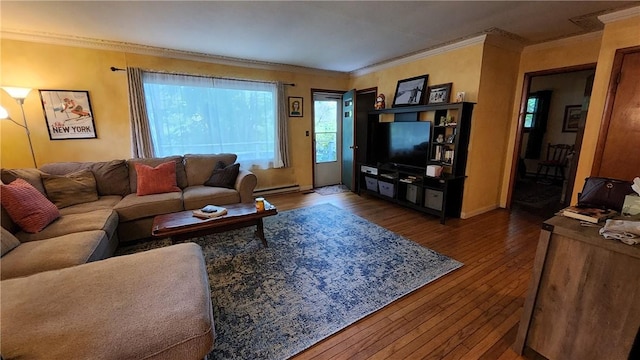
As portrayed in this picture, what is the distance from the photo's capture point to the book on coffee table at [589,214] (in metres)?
1.26

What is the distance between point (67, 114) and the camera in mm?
3189

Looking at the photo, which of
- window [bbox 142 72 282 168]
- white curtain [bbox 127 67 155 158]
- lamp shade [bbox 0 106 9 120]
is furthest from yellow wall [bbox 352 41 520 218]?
lamp shade [bbox 0 106 9 120]

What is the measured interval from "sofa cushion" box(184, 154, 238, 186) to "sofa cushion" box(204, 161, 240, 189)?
0.10 m

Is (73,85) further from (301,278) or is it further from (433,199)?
(433,199)

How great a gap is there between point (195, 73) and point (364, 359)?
413 cm

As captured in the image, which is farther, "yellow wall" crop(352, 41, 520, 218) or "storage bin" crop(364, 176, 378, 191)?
"storage bin" crop(364, 176, 378, 191)

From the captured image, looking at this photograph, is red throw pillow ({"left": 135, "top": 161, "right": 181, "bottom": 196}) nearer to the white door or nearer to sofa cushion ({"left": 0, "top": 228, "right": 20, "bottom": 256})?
sofa cushion ({"left": 0, "top": 228, "right": 20, "bottom": 256})

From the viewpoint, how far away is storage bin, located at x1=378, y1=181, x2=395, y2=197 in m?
3.90

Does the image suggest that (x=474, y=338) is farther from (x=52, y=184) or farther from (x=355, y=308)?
(x=52, y=184)

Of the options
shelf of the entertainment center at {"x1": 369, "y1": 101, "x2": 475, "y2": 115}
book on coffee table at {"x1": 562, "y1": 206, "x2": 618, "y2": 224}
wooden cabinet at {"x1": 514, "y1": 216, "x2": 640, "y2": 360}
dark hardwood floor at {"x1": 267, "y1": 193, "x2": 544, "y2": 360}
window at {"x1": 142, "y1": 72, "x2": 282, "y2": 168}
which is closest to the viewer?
wooden cabinet at {"x1": 514, "y1": 216, "x2": 640, "y2": 360}

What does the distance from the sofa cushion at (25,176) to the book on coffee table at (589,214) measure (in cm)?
425

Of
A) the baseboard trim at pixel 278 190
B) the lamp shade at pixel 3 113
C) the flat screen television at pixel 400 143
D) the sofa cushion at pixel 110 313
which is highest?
the lamp shade at pixel 3 113

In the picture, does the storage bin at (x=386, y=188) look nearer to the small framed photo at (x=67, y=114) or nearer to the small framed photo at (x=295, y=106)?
the small framed photo at (x=295, y=106)

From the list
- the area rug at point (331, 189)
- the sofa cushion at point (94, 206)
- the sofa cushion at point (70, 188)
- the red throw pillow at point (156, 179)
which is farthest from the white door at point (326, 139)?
the sofa cushion at point (70, 188)
